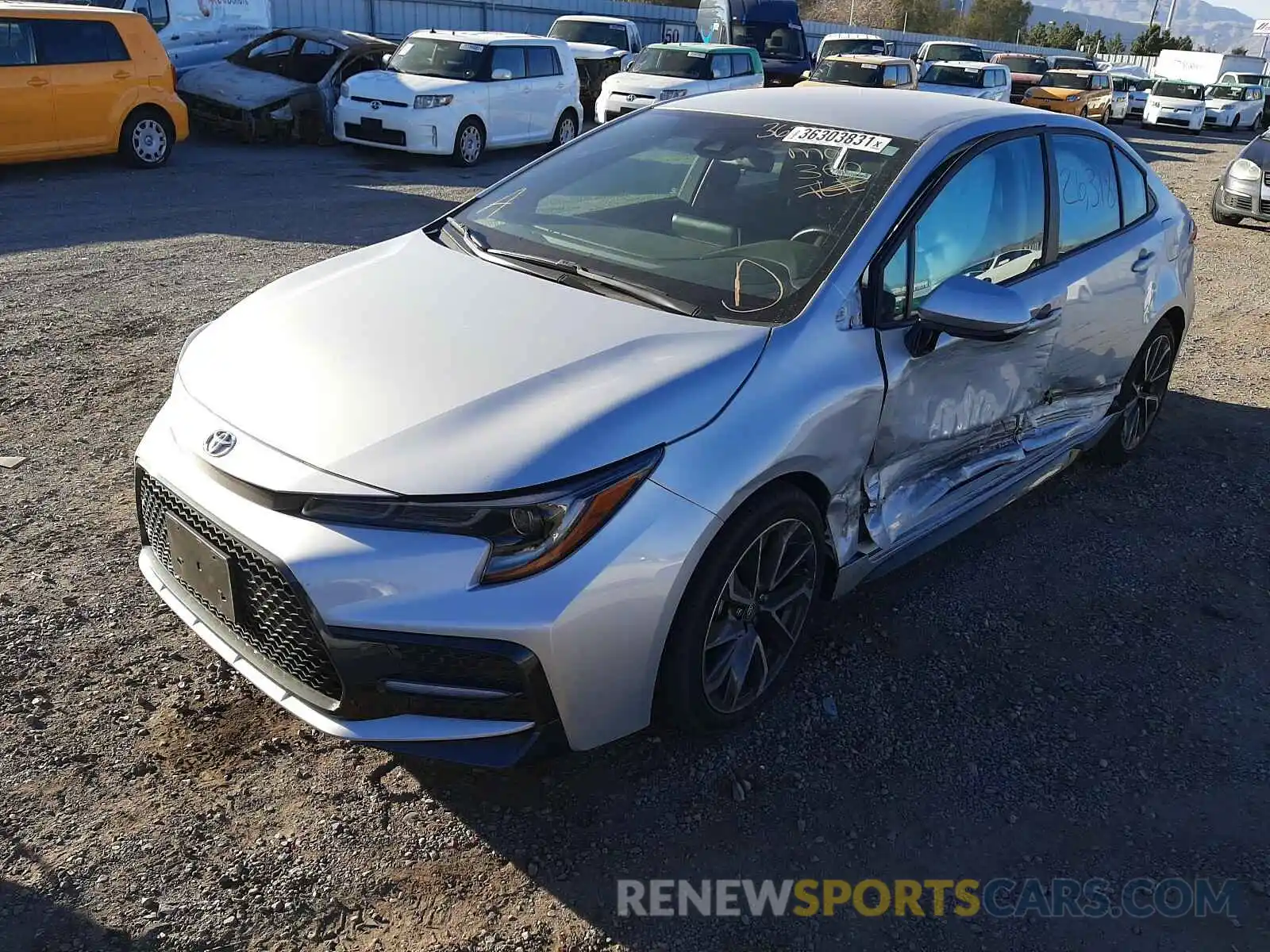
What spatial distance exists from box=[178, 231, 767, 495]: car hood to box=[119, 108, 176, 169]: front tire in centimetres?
976

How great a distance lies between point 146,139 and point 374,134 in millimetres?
2733

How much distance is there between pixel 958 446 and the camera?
146 inches

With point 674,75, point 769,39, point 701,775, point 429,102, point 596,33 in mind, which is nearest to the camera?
point 701,775

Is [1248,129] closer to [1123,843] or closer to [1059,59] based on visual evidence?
[1059,59]

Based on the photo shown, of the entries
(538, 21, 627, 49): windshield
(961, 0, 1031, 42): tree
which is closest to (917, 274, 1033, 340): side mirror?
(538, 21, 627, 49): windshield

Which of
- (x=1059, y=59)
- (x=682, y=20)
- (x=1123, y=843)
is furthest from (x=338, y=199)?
(x=1059, y=59)

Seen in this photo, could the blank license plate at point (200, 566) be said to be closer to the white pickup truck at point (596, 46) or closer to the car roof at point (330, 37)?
the car roof at point (330, 37)

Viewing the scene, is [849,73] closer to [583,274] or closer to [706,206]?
[706,206]

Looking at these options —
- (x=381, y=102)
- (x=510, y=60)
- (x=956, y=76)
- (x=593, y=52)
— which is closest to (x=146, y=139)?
(x=381, y=102)

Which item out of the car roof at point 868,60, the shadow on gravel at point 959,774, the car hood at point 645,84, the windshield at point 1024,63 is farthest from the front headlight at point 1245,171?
the windshield at point 1024,63

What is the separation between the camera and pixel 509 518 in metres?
2.42

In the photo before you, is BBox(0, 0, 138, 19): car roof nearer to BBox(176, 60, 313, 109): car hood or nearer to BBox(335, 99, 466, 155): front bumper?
BBox(176, 60, 313, 109): car hood

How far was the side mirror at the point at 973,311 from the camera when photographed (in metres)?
3.11

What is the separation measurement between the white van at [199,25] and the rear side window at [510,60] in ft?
14.7
